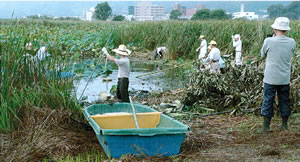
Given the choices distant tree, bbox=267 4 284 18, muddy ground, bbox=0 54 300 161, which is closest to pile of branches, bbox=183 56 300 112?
muddy ground, bbox=0 54 300 161

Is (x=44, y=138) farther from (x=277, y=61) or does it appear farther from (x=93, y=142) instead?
(x=277, y=61)

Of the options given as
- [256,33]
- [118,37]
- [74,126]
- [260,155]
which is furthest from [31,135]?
[118,37]

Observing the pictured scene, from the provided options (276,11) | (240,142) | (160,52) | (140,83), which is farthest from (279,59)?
(276,11)

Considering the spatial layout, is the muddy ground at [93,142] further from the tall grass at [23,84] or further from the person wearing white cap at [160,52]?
the person wearing white cap at [160,52]

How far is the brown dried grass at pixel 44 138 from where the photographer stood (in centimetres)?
510

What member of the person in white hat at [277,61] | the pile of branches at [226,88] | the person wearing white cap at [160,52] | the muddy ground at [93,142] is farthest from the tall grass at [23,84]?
the person wearing white cap at [160,52]

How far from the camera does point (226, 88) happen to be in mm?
8188

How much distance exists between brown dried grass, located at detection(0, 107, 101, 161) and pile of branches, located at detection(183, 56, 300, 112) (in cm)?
298

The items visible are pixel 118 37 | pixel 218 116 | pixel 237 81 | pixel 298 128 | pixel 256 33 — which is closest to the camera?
pixel 298 128

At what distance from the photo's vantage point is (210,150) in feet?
17.6

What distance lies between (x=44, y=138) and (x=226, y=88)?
4.03 m

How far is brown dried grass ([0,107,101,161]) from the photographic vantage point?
510 cm

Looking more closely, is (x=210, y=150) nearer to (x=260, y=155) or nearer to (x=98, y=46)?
(x=260, y=155)

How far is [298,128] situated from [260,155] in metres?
1.62
